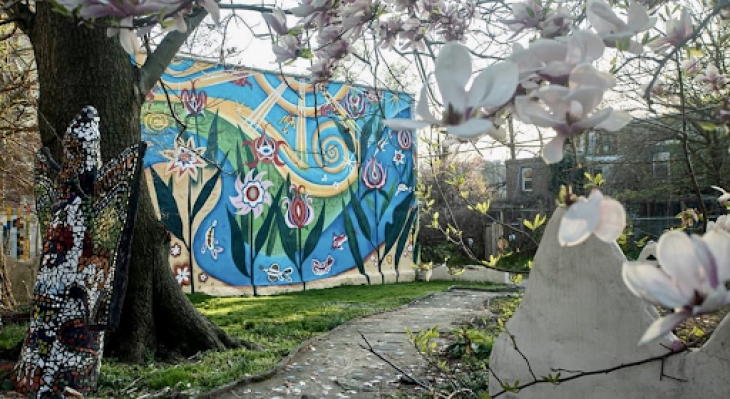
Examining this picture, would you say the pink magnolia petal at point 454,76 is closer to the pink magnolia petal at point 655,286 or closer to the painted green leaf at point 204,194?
the pink magnolia petal at point 655,286

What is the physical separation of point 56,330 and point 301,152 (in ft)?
24.9

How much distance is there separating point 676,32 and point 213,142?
8.72m

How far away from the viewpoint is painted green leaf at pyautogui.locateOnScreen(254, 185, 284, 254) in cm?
995

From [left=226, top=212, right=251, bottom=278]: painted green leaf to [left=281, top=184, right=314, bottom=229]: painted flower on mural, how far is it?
3.03 ft

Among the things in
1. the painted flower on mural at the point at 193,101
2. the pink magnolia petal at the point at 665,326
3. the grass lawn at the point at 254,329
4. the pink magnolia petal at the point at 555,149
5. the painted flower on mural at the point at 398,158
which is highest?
the painted flower on mural at the point at 193,101

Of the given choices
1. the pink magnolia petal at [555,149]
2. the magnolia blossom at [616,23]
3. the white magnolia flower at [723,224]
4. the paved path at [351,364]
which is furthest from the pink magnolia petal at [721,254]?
the paved path at [351,364]

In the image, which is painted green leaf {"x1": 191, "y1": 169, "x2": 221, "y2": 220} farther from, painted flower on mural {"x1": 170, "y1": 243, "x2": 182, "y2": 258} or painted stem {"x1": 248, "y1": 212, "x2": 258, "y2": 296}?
painted stem {"x1": 248, "y1": 212, "x2": 258, "y2": 296}

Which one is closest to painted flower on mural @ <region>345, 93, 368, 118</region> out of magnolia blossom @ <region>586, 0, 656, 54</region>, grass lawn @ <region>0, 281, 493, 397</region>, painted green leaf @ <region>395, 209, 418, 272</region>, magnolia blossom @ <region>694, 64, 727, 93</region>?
painted green leaf @ <region>395, 209, 418, 272</region>

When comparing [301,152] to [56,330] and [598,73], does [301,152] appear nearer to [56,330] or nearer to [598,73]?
[56,330]

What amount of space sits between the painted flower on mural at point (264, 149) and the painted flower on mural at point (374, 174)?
195 centimetres

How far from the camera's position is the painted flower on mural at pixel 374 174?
38.5 feet

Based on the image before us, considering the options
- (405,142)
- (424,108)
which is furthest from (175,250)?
(424,108)

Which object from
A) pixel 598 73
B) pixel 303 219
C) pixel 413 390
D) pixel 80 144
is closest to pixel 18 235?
pixel 303 219

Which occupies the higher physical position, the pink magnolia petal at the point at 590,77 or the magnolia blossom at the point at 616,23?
the magnolia blossom at the point at 616,23
